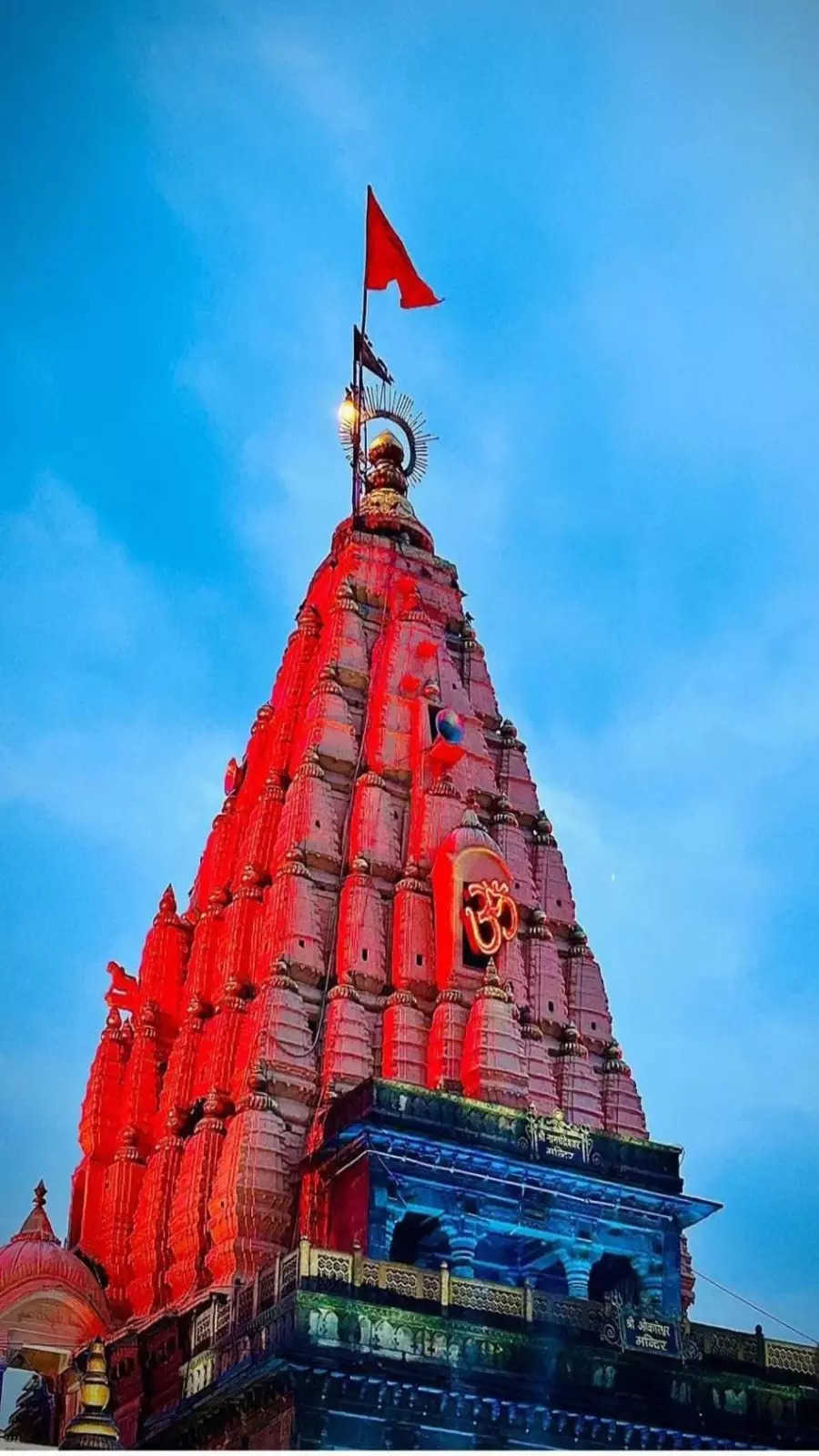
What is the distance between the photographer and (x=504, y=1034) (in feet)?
91.0

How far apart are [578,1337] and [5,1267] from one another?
324 inches

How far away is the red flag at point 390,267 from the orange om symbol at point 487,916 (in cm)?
1357

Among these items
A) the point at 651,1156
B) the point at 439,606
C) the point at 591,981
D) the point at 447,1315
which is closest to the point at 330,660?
the point at 439,606

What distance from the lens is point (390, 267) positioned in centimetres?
3725

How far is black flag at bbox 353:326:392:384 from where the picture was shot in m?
38.2

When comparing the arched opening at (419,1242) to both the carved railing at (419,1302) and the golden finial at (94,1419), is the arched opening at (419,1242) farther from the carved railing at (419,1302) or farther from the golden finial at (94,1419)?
the golden finial at (94,1419)

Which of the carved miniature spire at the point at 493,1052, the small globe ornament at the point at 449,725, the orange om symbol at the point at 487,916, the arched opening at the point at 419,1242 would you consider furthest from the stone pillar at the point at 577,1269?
the small globe ornament at the point at 449,725

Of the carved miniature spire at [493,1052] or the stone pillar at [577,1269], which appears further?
the carved miniature spire at [493,1052]

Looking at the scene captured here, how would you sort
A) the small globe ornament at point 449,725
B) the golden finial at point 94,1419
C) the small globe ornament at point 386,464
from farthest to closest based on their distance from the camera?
the small globe ornament at point 386,464
the small globe ornament at point 449,725
the golden finial at point 94,1419

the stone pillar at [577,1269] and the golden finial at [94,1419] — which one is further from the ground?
the stone pillar at [577,1269]

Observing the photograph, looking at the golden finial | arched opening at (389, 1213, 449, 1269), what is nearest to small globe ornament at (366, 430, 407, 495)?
arched opening at (389, 1213, 449, 1269)

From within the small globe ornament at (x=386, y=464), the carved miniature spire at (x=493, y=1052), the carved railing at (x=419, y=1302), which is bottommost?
the carved railing at (x=419, y=1302)

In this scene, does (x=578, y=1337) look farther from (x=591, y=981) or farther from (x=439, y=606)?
(x=439, y=606)

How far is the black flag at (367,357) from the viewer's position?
38.2 metres
